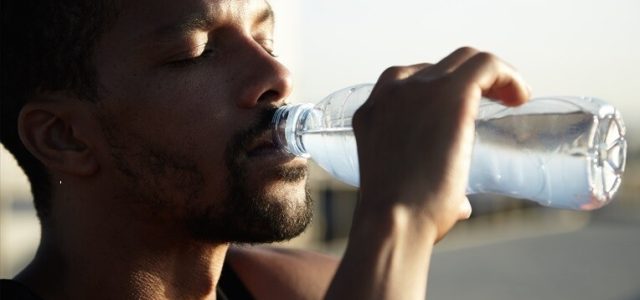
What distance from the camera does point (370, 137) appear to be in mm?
1721

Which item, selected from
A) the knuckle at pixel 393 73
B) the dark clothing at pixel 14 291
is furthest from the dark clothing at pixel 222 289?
the knuckle at pixel 393 73

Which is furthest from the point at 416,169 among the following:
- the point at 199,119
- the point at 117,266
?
the point at 117,266

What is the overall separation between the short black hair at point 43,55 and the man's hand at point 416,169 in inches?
39.6

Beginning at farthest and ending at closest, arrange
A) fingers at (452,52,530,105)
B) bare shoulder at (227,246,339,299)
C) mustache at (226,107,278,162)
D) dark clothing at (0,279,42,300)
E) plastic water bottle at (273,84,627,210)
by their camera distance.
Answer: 1. bare shoulder at (227,246,339,299)
2. dark clothing at (0,279,42,300)
3. mustache at (226,107,278,162)
4. plastic water bottle at (273,84,627,210)
5. fingers at (452,52,530,105)

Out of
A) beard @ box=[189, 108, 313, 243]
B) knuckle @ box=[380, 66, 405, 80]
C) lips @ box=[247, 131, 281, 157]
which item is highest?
knuckle @ box=[380, 66, 405, 80]

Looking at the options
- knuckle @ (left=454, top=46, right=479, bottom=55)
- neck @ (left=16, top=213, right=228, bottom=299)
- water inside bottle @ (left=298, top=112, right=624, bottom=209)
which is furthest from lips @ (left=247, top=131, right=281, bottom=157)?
knuckle @ (left=454, top=46, right=479, bottom=55)

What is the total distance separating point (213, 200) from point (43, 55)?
1.94ft

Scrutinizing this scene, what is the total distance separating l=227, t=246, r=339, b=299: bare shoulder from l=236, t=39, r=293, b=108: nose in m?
0.85

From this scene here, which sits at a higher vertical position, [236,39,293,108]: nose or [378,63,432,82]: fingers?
[378,63,432,82]: fingers

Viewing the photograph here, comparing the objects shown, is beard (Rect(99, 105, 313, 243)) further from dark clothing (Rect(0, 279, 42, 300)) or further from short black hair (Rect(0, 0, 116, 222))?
dark clothing (Rect(0, 279, 42, 300))

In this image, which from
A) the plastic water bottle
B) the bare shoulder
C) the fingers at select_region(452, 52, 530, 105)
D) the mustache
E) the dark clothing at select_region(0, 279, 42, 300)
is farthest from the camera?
the bare shoulder

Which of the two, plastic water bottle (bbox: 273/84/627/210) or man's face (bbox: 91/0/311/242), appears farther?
man's face (bbox: 91/0/311/242)

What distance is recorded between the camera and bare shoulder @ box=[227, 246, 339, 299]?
3049mm

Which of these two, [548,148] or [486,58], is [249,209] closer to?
[548,148]
